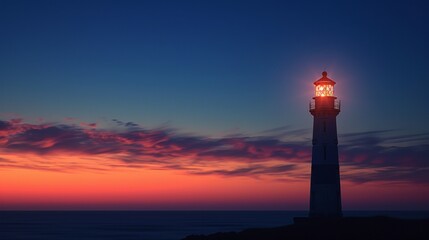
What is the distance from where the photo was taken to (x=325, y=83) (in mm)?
33625

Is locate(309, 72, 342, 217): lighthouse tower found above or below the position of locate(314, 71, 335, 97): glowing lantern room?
below

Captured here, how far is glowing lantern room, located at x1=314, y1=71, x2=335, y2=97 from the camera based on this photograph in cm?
3334

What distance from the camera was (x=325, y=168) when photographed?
105 feet

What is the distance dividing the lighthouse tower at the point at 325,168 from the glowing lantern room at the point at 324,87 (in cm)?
86

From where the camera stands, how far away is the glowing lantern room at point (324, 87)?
33.3 m

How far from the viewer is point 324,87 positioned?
33.5m

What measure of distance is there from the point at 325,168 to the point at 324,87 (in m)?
4.94

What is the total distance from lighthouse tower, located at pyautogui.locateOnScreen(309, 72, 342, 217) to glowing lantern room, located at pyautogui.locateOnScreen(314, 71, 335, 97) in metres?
0.86

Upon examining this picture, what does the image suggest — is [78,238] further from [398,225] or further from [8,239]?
[398,225]

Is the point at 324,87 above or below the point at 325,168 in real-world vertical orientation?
above

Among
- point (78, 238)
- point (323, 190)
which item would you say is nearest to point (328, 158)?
point (323, 190)

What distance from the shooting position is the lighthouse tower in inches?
1262

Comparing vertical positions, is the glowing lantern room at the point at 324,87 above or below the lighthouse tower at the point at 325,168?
above

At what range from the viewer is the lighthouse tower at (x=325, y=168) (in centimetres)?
3206
